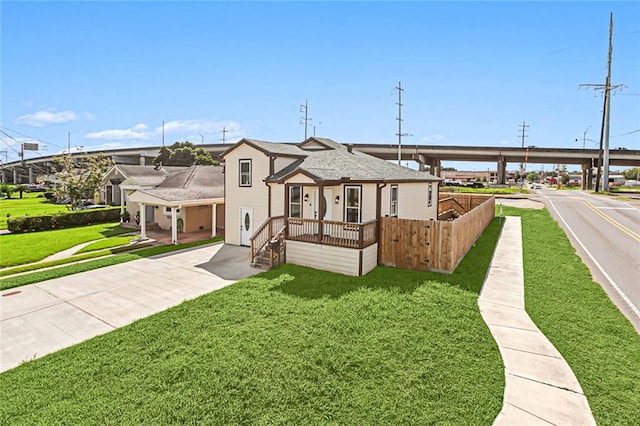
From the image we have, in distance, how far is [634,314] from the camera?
802 centimetres

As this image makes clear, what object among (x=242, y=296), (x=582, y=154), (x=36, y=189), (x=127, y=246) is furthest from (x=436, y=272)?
(x=36, y=189)

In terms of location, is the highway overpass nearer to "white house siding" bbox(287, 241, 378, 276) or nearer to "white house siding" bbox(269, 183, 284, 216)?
"white house siding" bbox(269, 183, 284, 216)

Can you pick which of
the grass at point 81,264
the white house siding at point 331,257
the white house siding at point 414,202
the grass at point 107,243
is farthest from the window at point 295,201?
the grass at point 107,243

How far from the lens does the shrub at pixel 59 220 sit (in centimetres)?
2108

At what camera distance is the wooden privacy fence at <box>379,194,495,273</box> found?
37.4 feet

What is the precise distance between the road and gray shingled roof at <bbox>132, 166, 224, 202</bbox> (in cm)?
1824

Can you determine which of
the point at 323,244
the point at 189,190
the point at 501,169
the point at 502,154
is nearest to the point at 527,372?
the point at 323,244

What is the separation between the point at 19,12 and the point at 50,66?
10.6 m

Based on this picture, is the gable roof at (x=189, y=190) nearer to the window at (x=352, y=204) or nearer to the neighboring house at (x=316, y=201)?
the neighboring house at (x=316, y=201)

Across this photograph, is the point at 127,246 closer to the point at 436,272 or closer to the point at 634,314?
the point at 436,272

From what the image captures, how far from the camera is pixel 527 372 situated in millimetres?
5840

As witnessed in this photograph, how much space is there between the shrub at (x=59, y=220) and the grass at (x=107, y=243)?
267 inches

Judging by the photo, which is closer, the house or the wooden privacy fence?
the wooden privacy fence

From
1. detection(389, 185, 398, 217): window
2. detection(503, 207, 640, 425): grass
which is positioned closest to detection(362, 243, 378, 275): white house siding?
detection(389, 185, 398, 217): window
